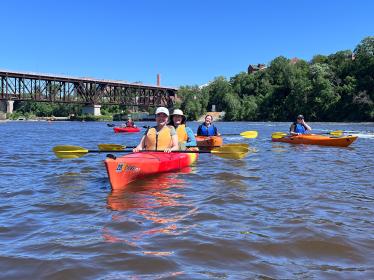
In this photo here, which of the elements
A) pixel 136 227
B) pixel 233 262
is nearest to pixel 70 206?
pixel 136 227

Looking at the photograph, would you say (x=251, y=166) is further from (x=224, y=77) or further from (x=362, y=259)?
(x=224, y=77)

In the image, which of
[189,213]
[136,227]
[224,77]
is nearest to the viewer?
[136,227]

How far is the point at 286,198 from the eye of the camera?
6809 millimetres

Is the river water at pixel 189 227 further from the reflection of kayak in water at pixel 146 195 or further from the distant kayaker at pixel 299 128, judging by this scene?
the distant kayaker at pixel 299 128

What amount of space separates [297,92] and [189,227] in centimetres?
7906

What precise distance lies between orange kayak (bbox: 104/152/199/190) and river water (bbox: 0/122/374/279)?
219 millimetres

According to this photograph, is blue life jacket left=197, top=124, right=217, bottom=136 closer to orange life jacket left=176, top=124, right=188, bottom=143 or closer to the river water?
orange life jacket left=176, top=124, right=188, bottom=143

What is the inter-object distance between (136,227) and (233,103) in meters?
87.9

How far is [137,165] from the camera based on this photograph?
7863mm

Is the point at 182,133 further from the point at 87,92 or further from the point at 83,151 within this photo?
the point at 87,92

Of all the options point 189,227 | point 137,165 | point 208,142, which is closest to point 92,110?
point 208,142

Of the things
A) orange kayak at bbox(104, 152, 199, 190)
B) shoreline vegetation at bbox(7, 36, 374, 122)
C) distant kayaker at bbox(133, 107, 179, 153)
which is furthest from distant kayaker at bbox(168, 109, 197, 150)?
shoreline vegetation at bbox(7, 36, 374, 122)

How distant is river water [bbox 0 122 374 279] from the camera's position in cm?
386

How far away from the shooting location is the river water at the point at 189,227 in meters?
3.86
